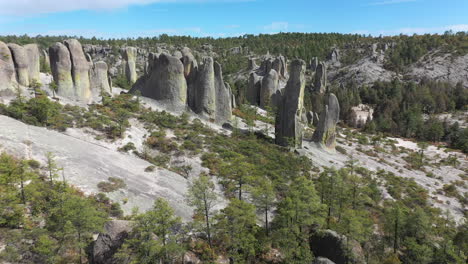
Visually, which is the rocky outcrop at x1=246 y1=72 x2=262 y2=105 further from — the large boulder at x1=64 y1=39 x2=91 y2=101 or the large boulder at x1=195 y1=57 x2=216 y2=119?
the large boulder at x1=64 y1=39 x2=91 y2=101

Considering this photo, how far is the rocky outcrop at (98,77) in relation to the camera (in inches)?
1857

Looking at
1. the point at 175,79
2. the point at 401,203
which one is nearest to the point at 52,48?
the point at 175,79

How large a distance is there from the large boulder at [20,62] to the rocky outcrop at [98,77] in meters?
9.69

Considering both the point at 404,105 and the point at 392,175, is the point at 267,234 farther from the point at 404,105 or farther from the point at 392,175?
the point at 404,105

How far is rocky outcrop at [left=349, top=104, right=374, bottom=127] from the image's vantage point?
312 feet

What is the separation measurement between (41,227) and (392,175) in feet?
159

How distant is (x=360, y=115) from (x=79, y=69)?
8882 centimetres

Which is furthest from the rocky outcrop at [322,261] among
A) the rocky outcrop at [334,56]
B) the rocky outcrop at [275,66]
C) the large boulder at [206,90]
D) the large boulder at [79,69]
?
the rocky outcrop at [334,56]

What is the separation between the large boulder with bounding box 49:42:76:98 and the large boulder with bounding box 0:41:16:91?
5365 mm

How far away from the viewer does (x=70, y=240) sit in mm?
17344

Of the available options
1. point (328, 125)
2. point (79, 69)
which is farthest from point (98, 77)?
point (328, 125)

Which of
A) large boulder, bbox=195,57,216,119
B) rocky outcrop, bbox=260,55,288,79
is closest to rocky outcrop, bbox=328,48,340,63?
rocky outcrop, bbox=260,55,288,79

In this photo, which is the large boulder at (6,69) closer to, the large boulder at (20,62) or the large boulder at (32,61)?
the large boulder at (20,62)

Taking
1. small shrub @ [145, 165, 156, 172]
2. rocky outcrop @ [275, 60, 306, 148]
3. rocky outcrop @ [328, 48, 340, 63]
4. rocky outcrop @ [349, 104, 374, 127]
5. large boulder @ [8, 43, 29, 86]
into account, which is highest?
rocky outcrop @ [328, 48, 340, 63]
